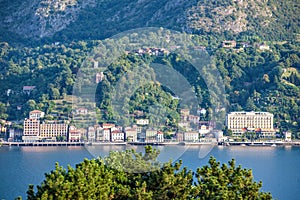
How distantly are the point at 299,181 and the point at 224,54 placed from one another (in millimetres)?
28688

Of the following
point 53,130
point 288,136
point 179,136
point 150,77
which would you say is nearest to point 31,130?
point 53,130

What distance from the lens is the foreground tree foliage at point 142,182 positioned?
18109 mm

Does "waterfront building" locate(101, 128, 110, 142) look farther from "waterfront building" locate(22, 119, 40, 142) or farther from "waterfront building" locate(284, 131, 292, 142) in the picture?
"waterfront building" locate(284, 131, 292, 142)

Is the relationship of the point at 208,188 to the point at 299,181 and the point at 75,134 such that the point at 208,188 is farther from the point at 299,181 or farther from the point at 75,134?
the point at 75,134

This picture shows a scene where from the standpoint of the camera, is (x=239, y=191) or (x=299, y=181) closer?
(x=239, y=191)

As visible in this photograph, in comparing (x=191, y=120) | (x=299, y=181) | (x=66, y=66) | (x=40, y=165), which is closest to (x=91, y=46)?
(x=66, y=66)

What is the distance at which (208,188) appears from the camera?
62.7ft

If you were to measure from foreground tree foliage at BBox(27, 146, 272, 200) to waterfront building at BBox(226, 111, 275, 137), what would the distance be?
35.7m

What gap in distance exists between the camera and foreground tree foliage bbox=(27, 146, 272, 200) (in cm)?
1811

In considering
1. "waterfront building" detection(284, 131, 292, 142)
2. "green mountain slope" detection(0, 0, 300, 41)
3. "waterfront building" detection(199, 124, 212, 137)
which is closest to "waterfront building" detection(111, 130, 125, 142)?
"waterfront building" detection(199, 124, 212, 137)

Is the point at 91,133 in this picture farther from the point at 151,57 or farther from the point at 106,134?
the point at 151,57

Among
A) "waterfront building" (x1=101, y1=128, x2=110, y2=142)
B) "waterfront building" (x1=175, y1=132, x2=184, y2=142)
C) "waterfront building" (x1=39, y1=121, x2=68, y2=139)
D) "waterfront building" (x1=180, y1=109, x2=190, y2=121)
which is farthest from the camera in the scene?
"waterfront building" (x1=39, y1=121, x2=68, y2=139)

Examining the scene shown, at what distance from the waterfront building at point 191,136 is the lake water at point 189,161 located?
45 centimetres

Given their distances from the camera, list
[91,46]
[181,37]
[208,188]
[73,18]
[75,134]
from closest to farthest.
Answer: [208,188], [75,134], [181,37], [91,46], [73,18]
